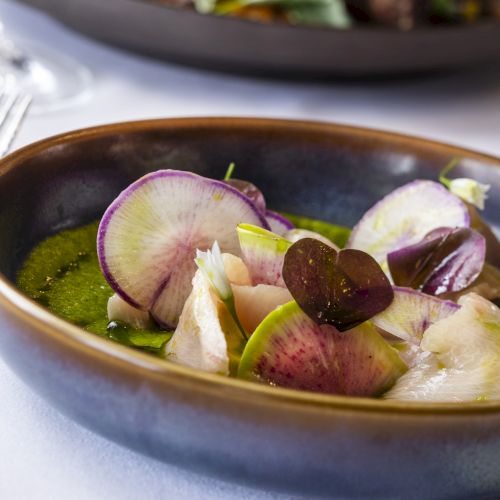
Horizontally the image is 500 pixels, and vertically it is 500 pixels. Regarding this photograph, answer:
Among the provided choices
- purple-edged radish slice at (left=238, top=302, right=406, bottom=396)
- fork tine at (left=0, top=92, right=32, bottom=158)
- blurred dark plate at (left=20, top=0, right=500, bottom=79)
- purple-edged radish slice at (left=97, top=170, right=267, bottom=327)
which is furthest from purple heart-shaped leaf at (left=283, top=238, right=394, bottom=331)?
blurred dark plate at (left=20, top=0, right=500, bottom=79)

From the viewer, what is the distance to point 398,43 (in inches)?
67.9

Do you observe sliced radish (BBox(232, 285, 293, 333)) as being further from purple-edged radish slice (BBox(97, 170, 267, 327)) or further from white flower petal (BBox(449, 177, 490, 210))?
white flower petal (BBox(449, 177, 490, 210))

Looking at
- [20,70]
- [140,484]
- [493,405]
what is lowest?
[140,484]

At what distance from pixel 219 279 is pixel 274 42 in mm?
986

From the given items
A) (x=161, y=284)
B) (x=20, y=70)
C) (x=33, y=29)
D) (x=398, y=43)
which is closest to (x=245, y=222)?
(x=161, y=284)

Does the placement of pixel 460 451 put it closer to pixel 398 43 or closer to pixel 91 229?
pixel 91 229

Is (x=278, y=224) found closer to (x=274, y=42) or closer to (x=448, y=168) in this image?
(x=448, y=168)

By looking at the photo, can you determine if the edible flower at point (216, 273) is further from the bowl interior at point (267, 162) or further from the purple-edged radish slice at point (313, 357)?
the bowl interior at point (267, 162)

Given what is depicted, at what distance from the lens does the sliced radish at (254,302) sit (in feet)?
2.59

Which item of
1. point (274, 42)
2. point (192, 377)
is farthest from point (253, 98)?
point (192, 377)

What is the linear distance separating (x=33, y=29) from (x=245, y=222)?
4.56 ft

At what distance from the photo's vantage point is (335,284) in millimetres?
788

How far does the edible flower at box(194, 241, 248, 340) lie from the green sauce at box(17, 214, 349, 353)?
85 millimetres

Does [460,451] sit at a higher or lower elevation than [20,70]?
lower
